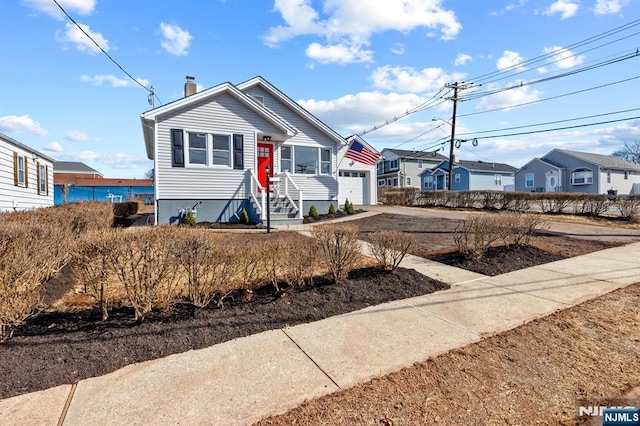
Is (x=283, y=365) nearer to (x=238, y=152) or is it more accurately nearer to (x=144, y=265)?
(x=144, y=265)

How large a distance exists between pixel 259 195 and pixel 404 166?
41.0 metres

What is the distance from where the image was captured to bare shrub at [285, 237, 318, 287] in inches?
181

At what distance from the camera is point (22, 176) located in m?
14.2

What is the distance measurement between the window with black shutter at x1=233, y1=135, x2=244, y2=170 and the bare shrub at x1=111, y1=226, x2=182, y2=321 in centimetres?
1019

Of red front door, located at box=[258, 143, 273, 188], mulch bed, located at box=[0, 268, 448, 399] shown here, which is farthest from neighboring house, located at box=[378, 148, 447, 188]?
mulch bed, located at box=[0, 268, 448, 399]

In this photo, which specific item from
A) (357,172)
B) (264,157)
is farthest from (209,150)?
(357,172)

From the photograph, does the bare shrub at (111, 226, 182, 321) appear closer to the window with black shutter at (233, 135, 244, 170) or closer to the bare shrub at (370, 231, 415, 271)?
the bare shrub at (370, 231, 415, 271)

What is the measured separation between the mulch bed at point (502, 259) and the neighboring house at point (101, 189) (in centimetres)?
3797

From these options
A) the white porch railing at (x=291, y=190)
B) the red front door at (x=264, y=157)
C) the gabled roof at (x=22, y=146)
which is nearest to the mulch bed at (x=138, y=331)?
the white porch railing at (x=291, y=190)

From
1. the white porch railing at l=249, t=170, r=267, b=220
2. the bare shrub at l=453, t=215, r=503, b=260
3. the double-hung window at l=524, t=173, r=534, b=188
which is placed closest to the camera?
the bare shrub at l=453, t=215, r=503, b=260

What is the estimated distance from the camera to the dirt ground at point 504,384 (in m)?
2.28

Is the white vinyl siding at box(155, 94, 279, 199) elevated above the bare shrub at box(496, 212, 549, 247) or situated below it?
above

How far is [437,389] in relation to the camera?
2.57 meters

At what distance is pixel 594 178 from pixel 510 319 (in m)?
48.0
